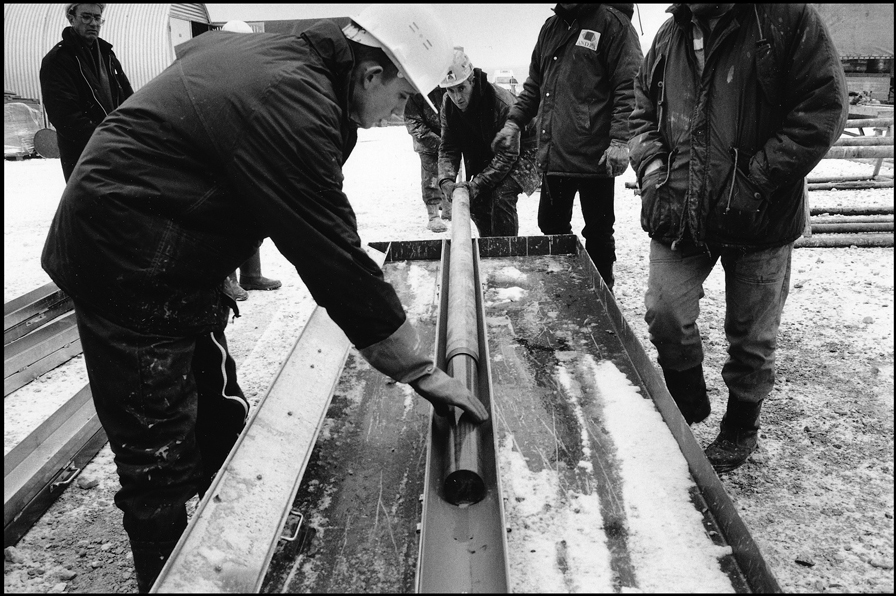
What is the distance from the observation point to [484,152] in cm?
504

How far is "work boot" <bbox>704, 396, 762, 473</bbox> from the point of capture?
2.59 m

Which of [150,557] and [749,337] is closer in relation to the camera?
[150,557]

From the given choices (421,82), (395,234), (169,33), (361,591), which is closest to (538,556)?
(361,591)

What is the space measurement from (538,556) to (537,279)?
6.89 ft

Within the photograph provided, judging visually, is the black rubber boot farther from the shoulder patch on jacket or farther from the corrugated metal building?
the corrugated metal building

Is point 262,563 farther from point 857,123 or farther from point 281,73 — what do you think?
point 857,123

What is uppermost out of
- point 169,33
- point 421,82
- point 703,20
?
point 169,33

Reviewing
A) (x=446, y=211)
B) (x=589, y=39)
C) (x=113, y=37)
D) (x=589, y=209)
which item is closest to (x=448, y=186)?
(x=589, y=209)

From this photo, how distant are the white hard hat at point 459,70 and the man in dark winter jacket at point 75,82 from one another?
246 centimetres

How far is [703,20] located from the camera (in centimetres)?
234

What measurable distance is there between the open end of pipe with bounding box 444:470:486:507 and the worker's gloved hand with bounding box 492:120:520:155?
3.01 meters

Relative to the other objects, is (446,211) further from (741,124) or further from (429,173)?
(741,124)

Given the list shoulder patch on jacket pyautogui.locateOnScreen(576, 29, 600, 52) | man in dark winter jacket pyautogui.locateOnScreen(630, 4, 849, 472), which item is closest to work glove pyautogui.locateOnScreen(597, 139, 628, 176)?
shoulder patch on jacket pyautogui.locateOnScreen(576, 29, 600, 52)

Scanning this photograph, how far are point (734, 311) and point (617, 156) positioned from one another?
1439mm
